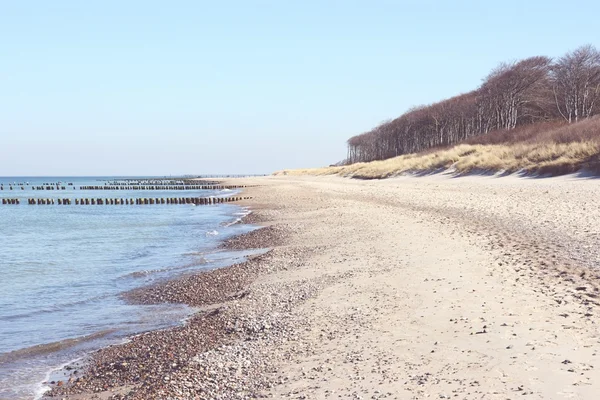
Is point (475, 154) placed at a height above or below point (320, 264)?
above

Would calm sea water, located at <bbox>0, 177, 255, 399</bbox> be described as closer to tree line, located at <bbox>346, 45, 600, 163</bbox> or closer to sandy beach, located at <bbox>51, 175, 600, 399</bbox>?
sandy beach, located at <bbox>51, 175, 600, 399</bbox>

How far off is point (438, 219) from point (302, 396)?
446 inches

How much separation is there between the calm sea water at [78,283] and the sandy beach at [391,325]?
0.69 m

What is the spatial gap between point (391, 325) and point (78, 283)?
8326 millimetres

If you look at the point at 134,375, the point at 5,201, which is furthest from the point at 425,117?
the point at 134,375

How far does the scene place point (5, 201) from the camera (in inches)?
2084

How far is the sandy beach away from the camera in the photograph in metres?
4.51

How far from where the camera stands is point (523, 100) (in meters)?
55.5

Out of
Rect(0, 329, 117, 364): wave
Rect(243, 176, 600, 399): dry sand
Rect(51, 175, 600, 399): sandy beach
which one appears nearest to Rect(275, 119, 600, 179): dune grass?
Rect(243, 176, 600, 399): dry sand

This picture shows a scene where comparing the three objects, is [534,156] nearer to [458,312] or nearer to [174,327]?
[458,312]

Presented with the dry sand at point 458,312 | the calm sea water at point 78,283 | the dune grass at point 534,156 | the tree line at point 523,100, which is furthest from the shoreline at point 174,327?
the tree line at point 523,100

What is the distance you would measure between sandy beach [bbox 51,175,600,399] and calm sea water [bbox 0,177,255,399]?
27.1 inches

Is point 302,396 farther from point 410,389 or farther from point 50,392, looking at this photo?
point 50,392

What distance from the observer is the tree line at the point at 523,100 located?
48.2 metres
